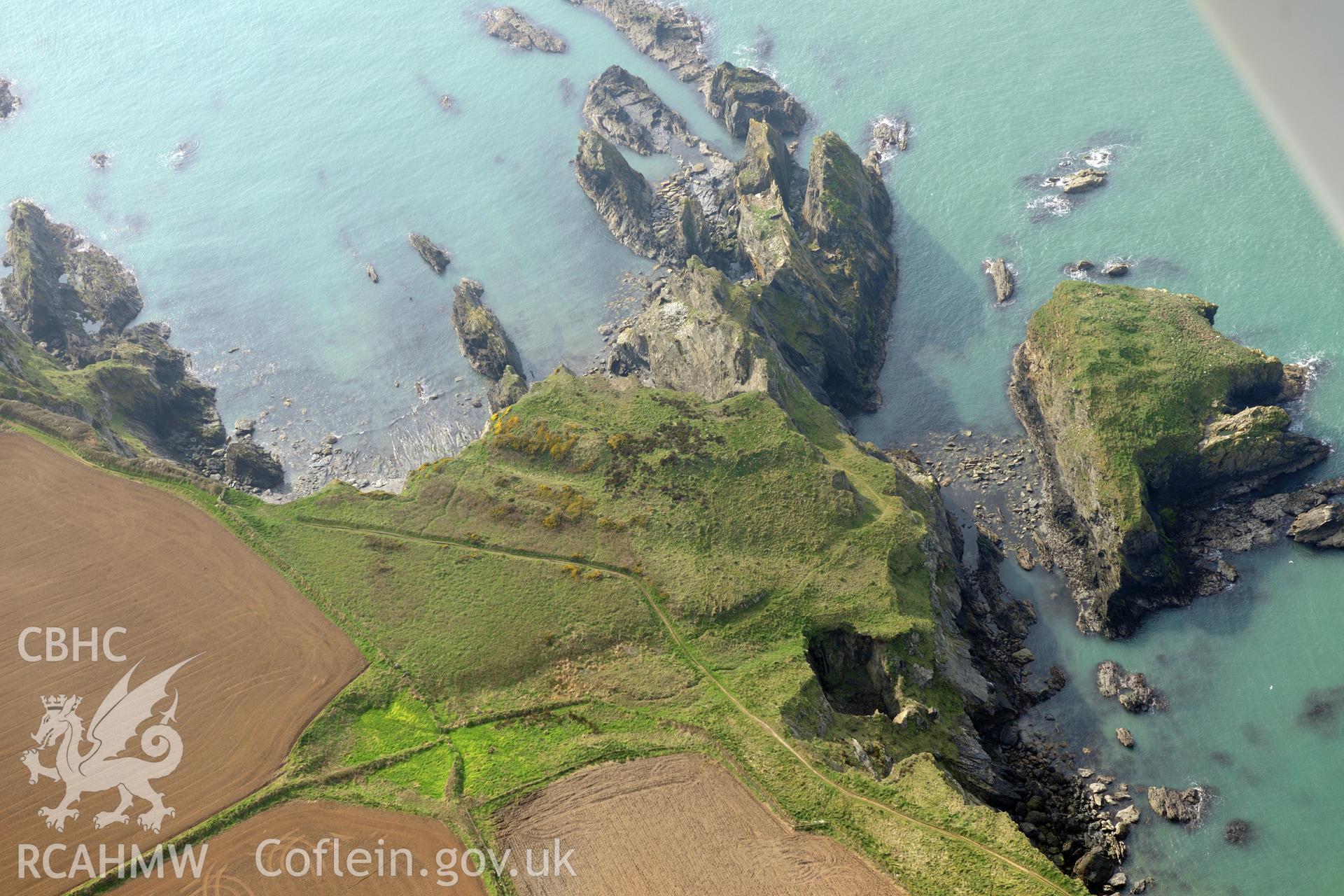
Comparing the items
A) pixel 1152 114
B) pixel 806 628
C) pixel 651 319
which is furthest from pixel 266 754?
pixel 1152 114

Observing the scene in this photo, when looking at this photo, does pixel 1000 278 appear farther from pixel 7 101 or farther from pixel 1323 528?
pixel 7 101

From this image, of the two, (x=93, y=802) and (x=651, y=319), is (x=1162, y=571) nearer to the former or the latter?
(x=651, y=319)

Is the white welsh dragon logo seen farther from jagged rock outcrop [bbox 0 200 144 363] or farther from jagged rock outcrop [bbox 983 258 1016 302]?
jagged rock outcrop [bbox 983 258 1016 302]

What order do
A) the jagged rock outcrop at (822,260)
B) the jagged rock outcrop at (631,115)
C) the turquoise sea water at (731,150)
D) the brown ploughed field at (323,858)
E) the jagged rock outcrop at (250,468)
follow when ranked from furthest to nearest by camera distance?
the jagged rock outcrop at (631,115) < the jagged rock outcrop at (250,468) < the jagged rock outcrop at (822,260) < the turquoise sea water at (731,150) < the brown ploughed field at (323,858)

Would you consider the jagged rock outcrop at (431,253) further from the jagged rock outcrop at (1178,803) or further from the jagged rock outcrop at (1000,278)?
the jagged rock outcrop at (1178,803)

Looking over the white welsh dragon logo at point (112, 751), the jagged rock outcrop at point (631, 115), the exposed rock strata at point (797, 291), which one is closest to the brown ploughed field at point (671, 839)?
the white welsh dragon logo at point (112, 751)

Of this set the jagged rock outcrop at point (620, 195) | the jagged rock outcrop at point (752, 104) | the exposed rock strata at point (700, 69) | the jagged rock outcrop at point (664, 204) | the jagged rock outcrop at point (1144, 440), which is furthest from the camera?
the exposed rock strata at point (700, 69)

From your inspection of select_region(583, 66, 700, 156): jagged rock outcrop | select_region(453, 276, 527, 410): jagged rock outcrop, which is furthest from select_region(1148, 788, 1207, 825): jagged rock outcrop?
select_region(583, 66, 700, 156): jagged rock outcrop
